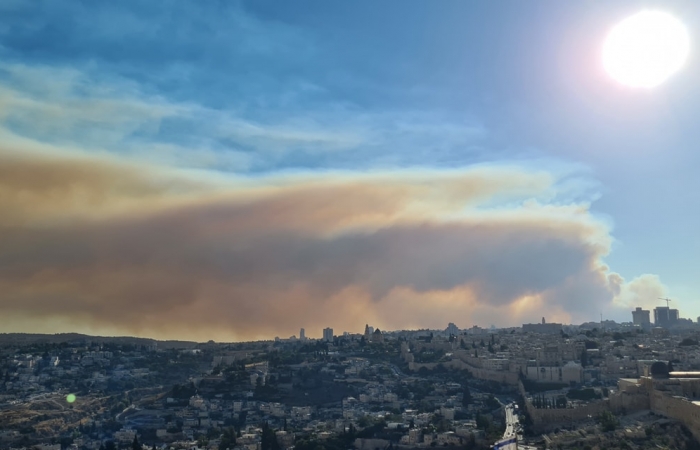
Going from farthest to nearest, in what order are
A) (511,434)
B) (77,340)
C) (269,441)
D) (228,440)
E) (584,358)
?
(77,340) → (584,358) → (228,440) → (269,441) → (511,434)

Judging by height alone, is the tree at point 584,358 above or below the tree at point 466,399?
above

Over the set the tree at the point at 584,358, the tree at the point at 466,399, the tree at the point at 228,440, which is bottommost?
the tree at the point at 228,440

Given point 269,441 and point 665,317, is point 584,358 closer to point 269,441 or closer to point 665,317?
point 269,441

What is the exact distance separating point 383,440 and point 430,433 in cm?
404

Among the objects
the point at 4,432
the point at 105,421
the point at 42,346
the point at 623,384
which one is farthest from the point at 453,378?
the point at 42,346

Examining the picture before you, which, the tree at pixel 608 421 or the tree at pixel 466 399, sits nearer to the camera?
the tree at pixel 608 421

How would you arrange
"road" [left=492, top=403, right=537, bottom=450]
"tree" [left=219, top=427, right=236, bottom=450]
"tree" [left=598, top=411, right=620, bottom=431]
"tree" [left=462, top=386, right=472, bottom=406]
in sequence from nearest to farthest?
1. "tree" [left=598, top=411, right=620, bottom=431]
2. "road" [left=492, top=403, right=537, bottom=450]
3. "tree" [left=219, top=427, right=236, bottom=450]
4. "tree" [left=462, top=386, right=472, bottom=406]

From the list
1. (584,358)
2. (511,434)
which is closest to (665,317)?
(584,358)

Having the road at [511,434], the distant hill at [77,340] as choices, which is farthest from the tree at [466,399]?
the distant hill at [77,340]

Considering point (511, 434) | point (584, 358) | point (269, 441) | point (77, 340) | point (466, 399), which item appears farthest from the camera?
point (77, 340)

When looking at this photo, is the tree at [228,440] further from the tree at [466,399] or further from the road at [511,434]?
the tree at [466,399]

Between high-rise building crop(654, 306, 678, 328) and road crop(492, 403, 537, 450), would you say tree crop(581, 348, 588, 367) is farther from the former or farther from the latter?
high-rise building crop(654, 306, 678, 328)

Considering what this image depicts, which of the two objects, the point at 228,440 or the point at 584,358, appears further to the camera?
the point at 584,358

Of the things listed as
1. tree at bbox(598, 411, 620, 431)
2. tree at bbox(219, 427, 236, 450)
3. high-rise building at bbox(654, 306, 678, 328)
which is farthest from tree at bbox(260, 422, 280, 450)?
high-rise building at bbox(654, 306, 678, 328)
